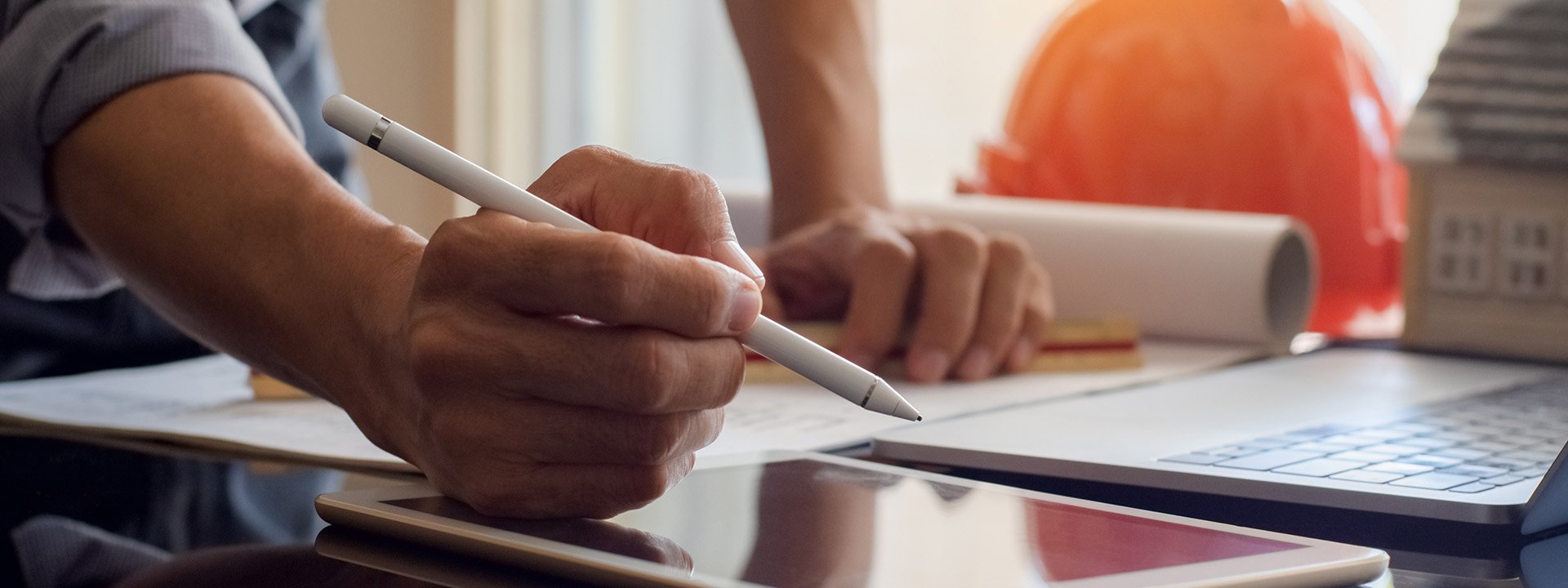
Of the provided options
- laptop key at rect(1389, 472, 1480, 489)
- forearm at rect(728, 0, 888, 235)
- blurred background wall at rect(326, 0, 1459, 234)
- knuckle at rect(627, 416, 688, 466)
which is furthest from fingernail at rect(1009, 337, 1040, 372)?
blurred background wall at rect(326, 0, 1459, 234)

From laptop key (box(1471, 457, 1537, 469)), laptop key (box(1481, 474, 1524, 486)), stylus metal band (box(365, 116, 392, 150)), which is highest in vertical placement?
stylus metal band (box(365, 116, 392, 150))

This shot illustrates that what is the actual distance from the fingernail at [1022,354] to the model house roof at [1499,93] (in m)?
0.36

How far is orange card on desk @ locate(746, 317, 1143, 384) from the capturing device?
871 mm

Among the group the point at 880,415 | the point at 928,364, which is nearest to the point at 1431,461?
the point at 880,415

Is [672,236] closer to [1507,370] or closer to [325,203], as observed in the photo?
[325,203]

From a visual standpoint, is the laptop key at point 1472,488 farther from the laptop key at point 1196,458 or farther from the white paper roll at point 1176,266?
the white paper roll at point 1176,266

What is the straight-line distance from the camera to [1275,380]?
816 millimetres

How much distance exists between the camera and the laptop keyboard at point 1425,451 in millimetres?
483

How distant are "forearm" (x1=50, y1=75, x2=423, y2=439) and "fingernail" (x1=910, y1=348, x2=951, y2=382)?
378mm

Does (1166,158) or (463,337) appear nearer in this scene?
(463,337)

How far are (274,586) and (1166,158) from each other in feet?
3.19

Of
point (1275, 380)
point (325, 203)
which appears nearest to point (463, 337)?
point (325, 203)

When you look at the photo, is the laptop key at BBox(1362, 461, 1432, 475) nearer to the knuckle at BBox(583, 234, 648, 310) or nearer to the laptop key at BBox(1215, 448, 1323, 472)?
the laptop key at BBox(1215, 448, 1323, 472)

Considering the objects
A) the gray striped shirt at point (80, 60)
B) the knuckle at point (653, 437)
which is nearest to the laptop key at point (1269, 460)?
the knuckle at point (653, 437)
